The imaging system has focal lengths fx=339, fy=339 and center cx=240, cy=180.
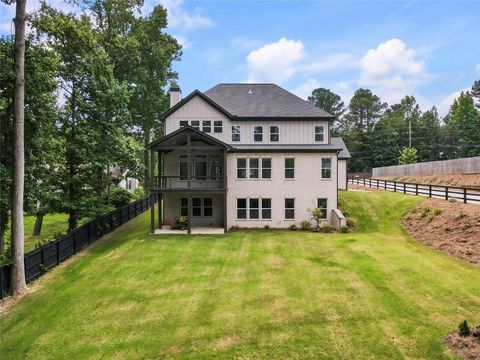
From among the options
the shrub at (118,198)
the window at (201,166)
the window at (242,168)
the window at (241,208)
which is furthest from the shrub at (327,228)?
the shrub at (118,198)

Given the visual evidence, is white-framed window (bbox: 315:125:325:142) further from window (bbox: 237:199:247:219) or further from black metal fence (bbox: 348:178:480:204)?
black metal fence (bbox: 348:178:480:204)

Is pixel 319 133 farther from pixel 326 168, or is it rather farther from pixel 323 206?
pixel 323 206

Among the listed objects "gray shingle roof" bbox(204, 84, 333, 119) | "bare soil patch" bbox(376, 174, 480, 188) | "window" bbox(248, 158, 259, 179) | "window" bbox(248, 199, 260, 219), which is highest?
"gray shingle roof" bbox(204, 84, 333, 119)

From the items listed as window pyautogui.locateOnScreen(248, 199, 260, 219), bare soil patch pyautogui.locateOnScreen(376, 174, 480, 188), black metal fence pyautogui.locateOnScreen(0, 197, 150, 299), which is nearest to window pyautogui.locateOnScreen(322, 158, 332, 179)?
window pyautogui.locateOnScreen(248, 199, 260, 219)

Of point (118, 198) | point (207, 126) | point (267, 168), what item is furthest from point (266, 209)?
point (118, 198)

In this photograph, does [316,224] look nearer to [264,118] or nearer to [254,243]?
[254,243]

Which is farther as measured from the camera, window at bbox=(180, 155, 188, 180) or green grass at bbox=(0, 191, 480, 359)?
window at bbox=(180, 155, 188, 180)
